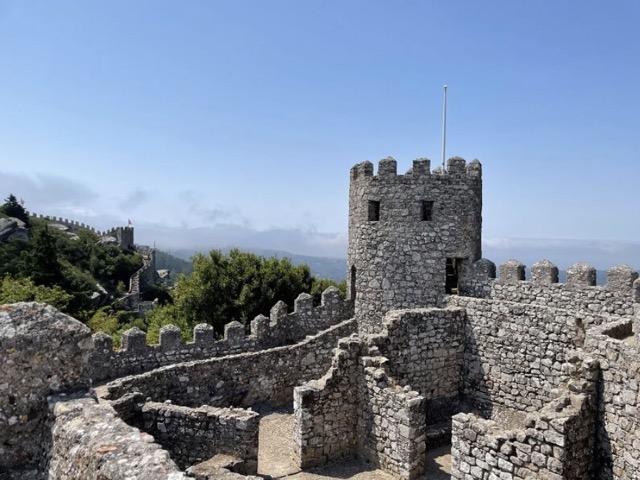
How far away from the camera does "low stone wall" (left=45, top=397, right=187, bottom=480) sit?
3.53 meters

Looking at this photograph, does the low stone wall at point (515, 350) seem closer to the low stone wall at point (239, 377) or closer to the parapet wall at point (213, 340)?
the low stone wall at point (239, 377)

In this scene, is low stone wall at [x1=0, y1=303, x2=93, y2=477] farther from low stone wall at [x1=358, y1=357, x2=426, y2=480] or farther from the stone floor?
low stone wall at [x1=358, y1=357, x2=426, y2=480]

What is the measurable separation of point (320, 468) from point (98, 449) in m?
7.17

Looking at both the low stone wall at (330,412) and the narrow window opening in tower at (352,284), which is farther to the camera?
the narrow window opening in tower at (352,284)

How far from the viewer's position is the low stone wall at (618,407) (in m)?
6.81

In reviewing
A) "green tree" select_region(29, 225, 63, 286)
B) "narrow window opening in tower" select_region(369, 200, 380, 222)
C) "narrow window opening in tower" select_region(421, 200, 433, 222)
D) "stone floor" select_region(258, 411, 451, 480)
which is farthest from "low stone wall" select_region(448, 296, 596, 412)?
"green tree" select_region(29, 225, 63, 286)

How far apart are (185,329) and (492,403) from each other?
648 inches

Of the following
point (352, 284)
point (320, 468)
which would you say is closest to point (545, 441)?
point (320, 468)

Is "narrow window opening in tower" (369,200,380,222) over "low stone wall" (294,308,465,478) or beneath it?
over

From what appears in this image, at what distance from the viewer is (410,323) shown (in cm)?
1159

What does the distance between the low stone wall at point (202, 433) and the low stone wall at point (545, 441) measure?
355 cm

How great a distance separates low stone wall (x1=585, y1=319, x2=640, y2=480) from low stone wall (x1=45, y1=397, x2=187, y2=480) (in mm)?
6057

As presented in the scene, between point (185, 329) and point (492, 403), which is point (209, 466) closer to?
point (492, 403)

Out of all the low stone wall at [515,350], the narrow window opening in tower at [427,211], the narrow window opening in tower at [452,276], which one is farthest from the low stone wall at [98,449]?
the narrow window opening in tower at [452,276]
